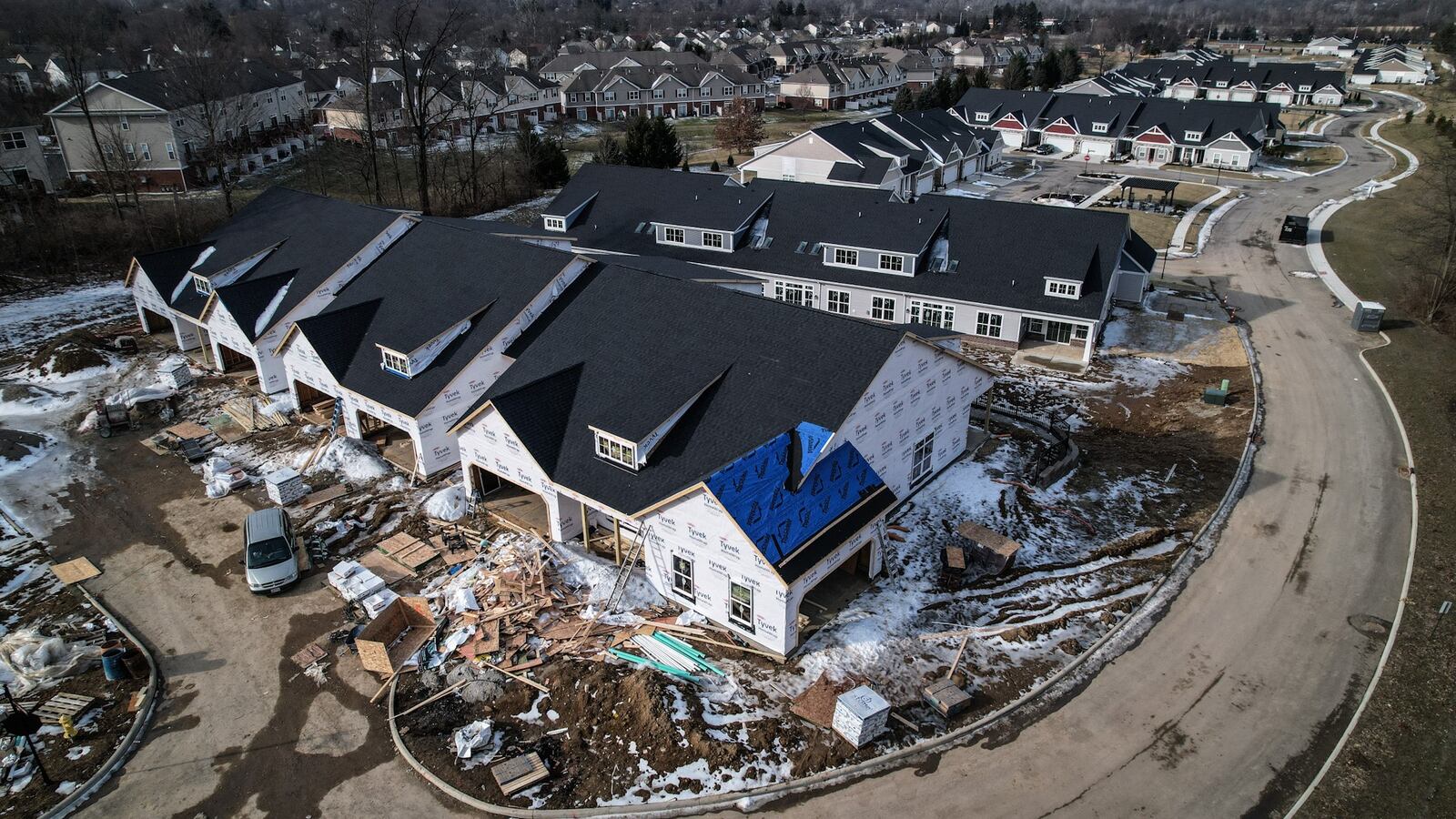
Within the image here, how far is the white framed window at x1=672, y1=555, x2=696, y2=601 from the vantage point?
23797 mm

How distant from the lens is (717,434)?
2483 centimetres

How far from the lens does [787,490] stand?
899 inches

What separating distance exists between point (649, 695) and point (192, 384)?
103 feet

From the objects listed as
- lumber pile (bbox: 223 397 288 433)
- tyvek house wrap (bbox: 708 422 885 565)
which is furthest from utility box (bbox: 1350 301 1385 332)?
lumber pile (bbox: 223 397 288 433)

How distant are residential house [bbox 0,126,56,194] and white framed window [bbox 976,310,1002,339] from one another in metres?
67.4

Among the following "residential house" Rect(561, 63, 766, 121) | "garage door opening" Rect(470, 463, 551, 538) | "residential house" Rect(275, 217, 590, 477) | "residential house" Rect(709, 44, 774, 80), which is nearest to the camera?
"garage door opening" Rect(470, 463, 551, 538)

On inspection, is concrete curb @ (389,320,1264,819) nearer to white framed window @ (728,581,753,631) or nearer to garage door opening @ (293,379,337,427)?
white framed window @ (728,581,753,631)

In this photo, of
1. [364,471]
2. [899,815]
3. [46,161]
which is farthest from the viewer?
[46,161]

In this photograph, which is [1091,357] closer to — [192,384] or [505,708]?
[505,708]

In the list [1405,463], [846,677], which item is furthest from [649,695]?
[1405,463]

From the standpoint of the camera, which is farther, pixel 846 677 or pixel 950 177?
pixel 950 177

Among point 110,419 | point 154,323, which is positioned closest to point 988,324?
point 110,419

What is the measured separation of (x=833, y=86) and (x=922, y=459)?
376 feet

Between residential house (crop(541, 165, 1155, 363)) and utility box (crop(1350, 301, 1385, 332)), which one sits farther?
utility box (crop(1350, 301, 1385, 332))
